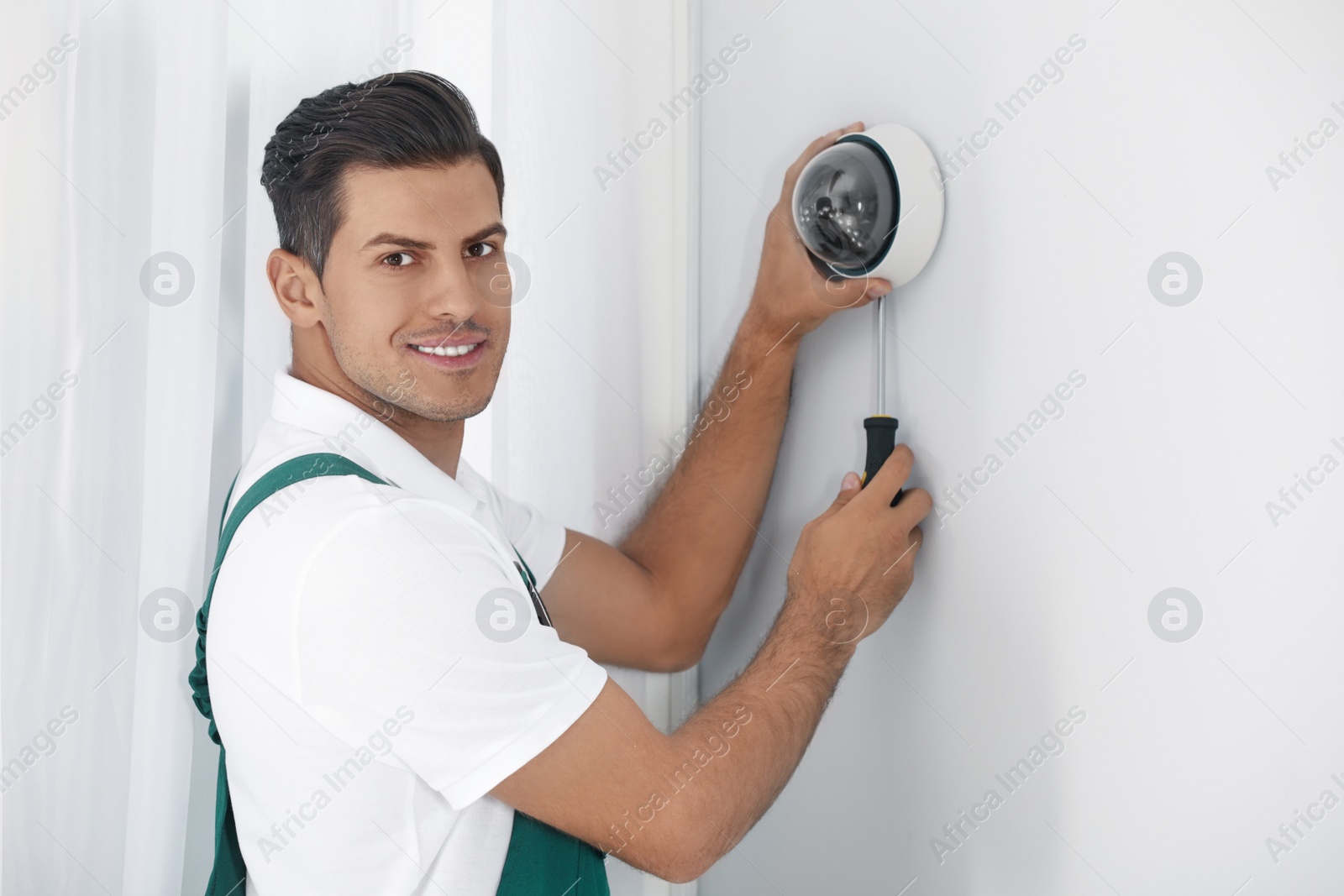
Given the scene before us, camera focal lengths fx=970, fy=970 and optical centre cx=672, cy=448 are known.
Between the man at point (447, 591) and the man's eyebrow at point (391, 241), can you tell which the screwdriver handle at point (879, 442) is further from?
the man's eyebrow at point (391, 241)

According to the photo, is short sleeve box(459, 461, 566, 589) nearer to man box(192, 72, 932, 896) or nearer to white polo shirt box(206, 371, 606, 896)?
man box(192, 72, 932, 896)

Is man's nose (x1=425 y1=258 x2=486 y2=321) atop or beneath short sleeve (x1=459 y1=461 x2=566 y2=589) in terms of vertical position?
atop

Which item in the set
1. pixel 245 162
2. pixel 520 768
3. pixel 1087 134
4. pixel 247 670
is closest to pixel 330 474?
pixel 247 670

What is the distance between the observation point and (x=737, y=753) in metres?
0.82

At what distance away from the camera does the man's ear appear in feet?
3.28

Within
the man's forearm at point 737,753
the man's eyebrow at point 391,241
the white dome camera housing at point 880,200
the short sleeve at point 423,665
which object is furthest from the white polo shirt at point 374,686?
the white dome camera housing at point 880,200

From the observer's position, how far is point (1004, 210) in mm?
809

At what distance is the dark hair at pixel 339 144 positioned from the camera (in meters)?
0.97

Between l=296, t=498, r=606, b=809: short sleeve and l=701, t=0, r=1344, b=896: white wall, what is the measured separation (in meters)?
0.36

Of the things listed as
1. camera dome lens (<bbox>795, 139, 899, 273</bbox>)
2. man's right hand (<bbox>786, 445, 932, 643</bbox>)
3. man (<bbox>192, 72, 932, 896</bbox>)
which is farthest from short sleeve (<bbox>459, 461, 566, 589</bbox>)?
camera dome lens (<bbox>795, 139, 899, 273</bbox>)

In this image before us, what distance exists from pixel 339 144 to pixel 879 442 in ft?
1.99

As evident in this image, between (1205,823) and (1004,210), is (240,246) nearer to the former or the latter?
(1004,210)

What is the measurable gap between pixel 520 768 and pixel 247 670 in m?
0.25

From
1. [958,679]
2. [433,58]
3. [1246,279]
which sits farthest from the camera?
[433,58]
